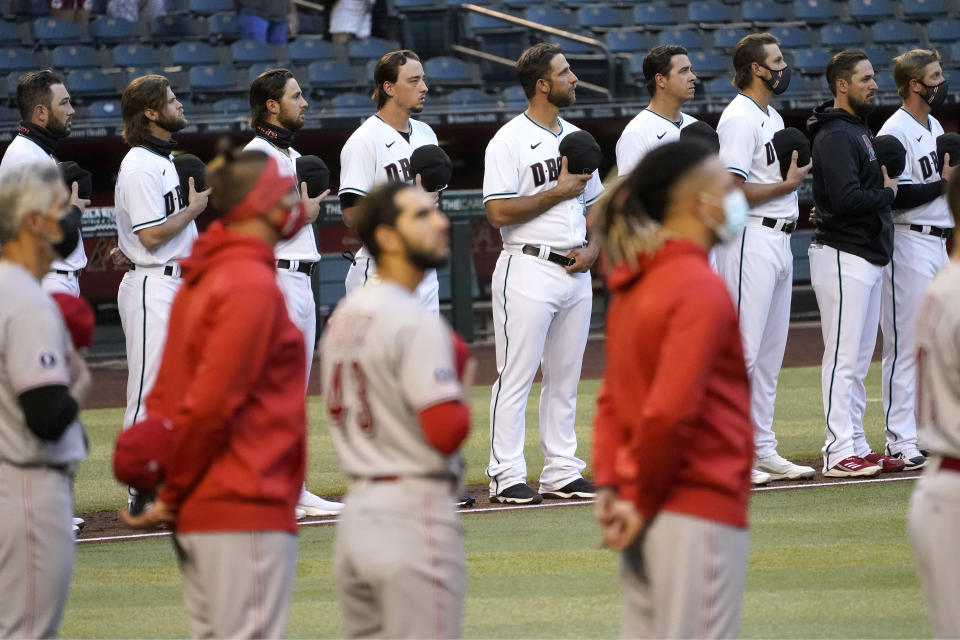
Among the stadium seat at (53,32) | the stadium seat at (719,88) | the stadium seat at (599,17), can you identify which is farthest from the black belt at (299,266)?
the stadium seat at (599,17)

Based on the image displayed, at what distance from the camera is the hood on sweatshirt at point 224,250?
3469 mm

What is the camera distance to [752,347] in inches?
303

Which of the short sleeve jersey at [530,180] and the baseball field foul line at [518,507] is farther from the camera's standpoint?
the short sleeve jersey at [530,180]

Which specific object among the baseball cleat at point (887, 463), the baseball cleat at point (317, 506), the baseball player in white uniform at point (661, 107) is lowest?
the baseball cleat at point (887, 463)

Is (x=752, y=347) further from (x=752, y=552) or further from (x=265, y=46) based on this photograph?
(x=265, y=46)

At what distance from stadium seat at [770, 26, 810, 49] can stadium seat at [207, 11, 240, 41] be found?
6915 millimetres

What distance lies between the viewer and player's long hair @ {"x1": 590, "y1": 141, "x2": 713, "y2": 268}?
128 inches

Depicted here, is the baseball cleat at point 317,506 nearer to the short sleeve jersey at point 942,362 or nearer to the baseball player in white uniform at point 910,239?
the baseball player in white uniform at point 910,239

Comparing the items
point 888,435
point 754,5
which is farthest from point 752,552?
point 754,5

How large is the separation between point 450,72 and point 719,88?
3.19 metres

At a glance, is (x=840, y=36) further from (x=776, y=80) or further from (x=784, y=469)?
(x=784, y=469)

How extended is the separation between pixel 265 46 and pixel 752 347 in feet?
36.6

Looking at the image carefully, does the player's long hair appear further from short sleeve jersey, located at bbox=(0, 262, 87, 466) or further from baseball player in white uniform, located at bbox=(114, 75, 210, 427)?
baseball player in white uniform, located at bbox=(114, 75, 210, 427)

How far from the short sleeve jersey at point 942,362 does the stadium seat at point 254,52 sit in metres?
14.6
